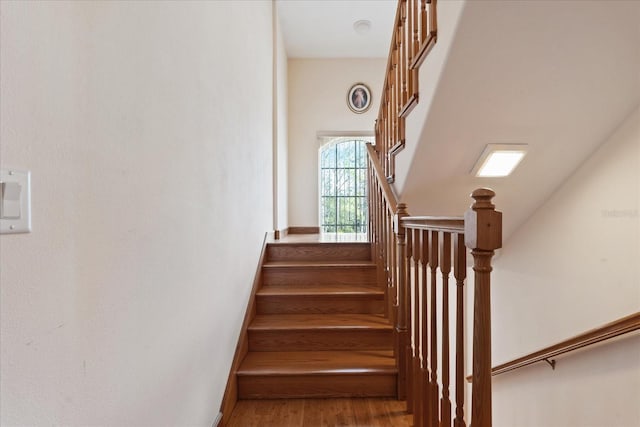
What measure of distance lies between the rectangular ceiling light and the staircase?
3.46 feet

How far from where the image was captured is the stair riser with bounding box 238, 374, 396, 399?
6.35ft

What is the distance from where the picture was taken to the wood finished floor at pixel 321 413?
5.61 ft

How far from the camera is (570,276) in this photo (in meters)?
2.27

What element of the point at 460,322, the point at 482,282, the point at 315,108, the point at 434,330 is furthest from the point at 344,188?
the point at 482,282

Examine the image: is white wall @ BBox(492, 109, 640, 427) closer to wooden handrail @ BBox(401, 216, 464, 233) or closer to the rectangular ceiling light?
the rectangular ceiling light

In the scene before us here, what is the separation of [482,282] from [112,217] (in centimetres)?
94

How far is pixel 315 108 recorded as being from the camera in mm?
5246

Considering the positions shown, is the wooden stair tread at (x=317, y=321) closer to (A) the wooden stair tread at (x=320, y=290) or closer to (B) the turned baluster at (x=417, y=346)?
(A) the wooden stair tread at (x=320, y=290)

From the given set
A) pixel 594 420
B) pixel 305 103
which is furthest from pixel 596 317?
pixel 305 103

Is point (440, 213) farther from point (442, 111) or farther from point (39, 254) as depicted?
point (39, 254)

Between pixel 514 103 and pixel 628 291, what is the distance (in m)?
1.18

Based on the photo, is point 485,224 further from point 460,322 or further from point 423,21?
point 423,21

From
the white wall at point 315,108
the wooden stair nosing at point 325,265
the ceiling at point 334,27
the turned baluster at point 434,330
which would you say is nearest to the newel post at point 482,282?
the turned baluster at point 434,330

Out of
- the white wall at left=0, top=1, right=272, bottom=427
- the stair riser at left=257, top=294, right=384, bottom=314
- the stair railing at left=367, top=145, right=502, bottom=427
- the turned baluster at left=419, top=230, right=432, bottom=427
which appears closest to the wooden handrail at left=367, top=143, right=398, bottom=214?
the stair railing at left=367, top=145, right=502, bottom=427
